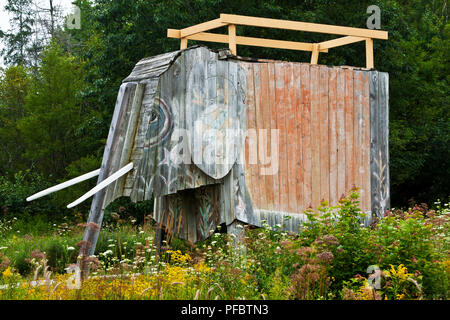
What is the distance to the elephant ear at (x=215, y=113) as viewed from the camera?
7422 millimetres

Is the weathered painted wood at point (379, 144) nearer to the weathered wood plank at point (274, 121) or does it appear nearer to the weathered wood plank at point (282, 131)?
the weathered wood plank at point (282, 131)

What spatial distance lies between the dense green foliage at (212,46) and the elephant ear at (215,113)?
297 inches

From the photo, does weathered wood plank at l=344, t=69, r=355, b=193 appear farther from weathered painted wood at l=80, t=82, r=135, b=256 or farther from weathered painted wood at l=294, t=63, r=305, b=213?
weathered painted wood at l=80, t=82, r=135, b=256

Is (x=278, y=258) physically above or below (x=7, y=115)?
below

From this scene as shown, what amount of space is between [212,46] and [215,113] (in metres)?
8.37

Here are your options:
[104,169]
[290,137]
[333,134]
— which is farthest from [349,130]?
[104,169]

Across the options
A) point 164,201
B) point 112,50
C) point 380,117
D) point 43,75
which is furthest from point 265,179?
point 43,75

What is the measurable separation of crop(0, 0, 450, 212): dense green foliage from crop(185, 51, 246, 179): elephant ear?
297 inches

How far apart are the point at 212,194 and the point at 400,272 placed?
3.54 meters

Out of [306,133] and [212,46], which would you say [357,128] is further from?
[212,46]

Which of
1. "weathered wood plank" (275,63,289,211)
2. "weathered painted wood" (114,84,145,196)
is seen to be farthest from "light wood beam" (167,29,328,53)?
"weathered painted wood" (114,84,145,196)

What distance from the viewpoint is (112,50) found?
16.6 meters

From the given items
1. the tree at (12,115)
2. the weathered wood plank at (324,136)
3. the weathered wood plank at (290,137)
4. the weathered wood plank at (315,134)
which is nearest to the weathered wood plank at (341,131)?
the weathered wood plank at (324,136)
